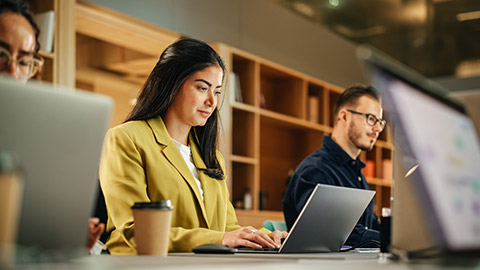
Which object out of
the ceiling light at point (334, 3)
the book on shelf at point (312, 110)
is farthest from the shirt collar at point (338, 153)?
the ceiling light at point (334, 3)

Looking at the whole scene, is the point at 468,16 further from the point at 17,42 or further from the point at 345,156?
the point at 17,42

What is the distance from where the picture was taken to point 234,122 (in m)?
4.90

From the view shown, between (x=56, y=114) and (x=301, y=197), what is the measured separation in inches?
82.8

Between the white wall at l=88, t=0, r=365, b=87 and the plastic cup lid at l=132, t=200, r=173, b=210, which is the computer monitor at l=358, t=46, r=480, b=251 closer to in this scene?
the plastic cup lid at l=132, t=200, r=173, b=210

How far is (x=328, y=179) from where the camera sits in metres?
3.03

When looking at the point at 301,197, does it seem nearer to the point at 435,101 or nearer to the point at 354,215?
the point at 354,215

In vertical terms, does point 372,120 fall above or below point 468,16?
below

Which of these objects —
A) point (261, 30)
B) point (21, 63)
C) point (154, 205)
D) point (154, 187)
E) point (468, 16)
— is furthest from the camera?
point (468, 16)

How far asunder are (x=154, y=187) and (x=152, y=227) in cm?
64

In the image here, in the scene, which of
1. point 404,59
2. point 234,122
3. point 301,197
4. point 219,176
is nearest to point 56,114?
point 219,176

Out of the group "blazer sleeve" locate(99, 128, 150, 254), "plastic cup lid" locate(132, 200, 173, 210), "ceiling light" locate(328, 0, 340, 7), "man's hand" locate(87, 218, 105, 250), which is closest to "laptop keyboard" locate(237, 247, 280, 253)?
"blazer sleeve" locate(99, 128, 150, 254)

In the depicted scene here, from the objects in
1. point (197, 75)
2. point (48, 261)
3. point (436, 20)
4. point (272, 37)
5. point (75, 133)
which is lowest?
point (48, 261)

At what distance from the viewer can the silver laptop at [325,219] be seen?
5.24 feet

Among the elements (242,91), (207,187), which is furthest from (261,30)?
(207,187)
